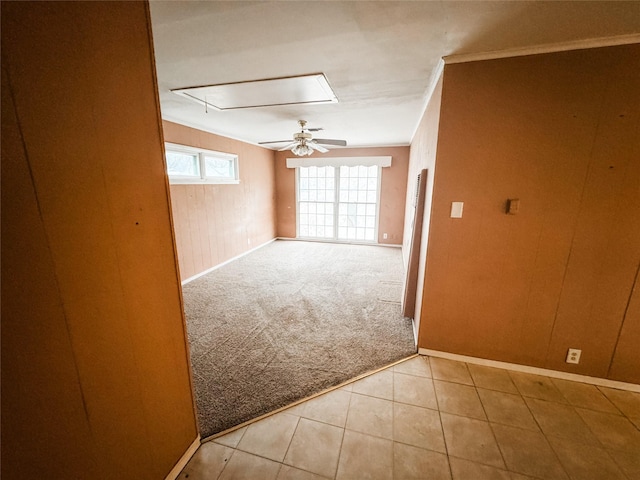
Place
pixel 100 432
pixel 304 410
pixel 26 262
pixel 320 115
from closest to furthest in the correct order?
pixel 26 262 < pixel 100 432 < pixel 304 410 < pixel 320 115

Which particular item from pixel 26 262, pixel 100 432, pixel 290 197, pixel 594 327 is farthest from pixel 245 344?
pixel 290 197

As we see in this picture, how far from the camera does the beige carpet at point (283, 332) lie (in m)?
1.76

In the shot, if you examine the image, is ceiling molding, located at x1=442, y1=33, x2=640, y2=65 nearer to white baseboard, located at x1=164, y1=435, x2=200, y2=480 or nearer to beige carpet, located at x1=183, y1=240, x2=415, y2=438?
beige carpet, located at x1=183, y1=240, x2=415, y2=438

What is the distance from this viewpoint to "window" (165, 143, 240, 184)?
347 centimetres

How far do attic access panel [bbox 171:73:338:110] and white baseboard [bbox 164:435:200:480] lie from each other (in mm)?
2534

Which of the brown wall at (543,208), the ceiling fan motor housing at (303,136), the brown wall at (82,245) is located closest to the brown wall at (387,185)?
the ceiling fan motor housing at (303,136)

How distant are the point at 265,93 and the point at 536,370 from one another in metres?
3.25

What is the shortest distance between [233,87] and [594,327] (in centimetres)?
335

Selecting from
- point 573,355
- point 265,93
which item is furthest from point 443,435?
point 265,93

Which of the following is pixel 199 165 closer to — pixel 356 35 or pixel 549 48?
pixel 356 35

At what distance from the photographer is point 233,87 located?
219cm

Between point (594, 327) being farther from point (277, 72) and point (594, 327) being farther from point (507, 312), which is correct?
point (277, 72)

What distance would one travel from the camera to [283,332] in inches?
96.6

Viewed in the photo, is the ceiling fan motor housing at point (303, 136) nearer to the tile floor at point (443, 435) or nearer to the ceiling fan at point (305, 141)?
the ceiling fan at point (305, 141)
